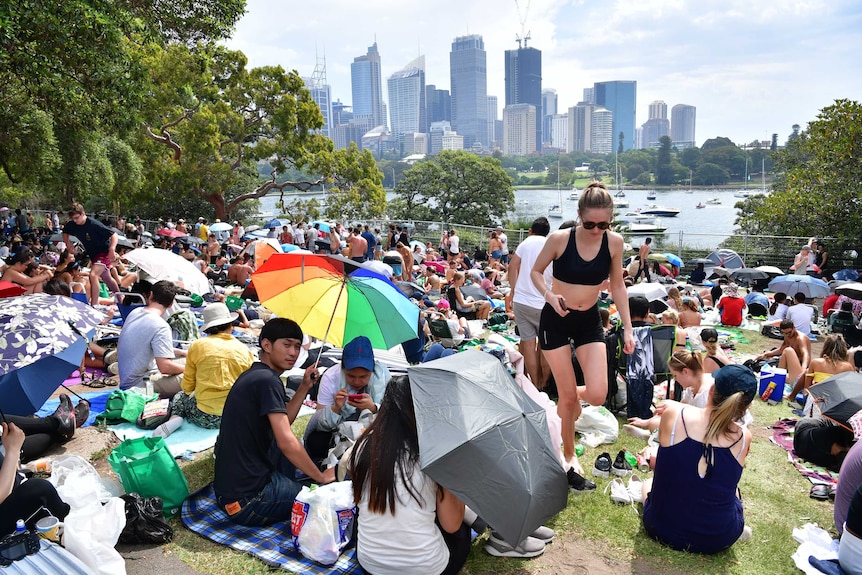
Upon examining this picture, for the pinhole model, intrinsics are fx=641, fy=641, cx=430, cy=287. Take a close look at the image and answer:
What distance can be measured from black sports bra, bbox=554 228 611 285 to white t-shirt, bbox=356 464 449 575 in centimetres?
163

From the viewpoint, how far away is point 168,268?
21.6ft

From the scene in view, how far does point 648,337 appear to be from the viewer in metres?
5.72

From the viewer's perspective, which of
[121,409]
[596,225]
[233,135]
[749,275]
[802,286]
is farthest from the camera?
[233,135]

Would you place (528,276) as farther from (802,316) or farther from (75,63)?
(75,63)

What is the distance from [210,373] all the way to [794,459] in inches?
172

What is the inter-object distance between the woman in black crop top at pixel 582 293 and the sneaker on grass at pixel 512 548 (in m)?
0.93

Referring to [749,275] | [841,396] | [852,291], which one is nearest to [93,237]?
[841,396]

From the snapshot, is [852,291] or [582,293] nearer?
[582,293]

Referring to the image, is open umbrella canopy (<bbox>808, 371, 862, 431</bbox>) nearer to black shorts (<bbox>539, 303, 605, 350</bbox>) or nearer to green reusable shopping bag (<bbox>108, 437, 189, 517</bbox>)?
black shorts (<bbox>539, 303, 605, 350</bbox>)

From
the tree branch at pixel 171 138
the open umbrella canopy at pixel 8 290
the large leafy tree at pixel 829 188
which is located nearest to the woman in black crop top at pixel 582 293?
the open umbrella canopy at pixel 8 290

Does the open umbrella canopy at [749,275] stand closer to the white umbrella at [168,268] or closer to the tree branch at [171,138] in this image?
the white umbrella at [168,268]

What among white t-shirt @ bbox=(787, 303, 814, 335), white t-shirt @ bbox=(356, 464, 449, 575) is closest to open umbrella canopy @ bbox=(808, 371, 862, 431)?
white t-shirt @ bbox=(356, 464, 449, 575)

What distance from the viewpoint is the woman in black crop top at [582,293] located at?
3.71 m

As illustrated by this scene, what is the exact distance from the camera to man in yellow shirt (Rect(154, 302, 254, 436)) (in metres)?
4.55
